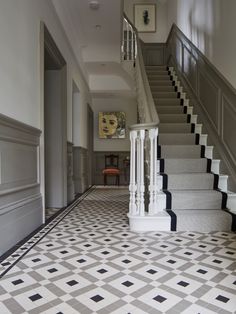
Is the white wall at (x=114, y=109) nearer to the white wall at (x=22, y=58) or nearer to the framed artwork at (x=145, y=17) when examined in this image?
the framed artwork at (x=145, y=17)

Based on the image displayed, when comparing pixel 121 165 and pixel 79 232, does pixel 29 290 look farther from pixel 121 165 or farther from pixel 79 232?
pixel 121 165

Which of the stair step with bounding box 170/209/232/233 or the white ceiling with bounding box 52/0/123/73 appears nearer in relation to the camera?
the stair step with bounding box 170/209/232/233

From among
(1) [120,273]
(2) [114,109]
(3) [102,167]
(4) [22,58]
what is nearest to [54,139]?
(4) [22,58]

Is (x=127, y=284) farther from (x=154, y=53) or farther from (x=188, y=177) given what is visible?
(x=154, y=53)

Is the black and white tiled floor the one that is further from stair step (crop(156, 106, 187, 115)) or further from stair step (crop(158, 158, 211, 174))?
stair step (crop(156, 106, 187, 115))

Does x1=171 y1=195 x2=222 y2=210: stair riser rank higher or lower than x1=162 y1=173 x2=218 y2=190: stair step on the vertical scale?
lower

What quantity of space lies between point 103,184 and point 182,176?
5.54 m

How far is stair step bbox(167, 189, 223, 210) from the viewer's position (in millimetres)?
3379

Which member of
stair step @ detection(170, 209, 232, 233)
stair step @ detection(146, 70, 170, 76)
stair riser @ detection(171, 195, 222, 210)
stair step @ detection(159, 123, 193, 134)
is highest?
stair step @ detection(146, 70, 170, 76)

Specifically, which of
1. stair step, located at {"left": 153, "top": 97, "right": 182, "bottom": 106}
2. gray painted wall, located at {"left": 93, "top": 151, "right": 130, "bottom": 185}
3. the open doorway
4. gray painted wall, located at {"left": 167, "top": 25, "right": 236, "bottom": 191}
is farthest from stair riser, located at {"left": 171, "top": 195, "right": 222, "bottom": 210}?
gray painted wall, located at {"left": 93, "top": 151, "right": 130, "bottom": 185}

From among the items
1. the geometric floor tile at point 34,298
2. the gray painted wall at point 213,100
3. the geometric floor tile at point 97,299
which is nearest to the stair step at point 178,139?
the gray painted wall at point 213,100

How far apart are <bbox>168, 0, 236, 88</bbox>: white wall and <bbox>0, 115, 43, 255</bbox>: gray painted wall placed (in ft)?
8.62

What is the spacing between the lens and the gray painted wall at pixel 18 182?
2.40 m

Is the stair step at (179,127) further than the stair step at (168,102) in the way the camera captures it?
No
